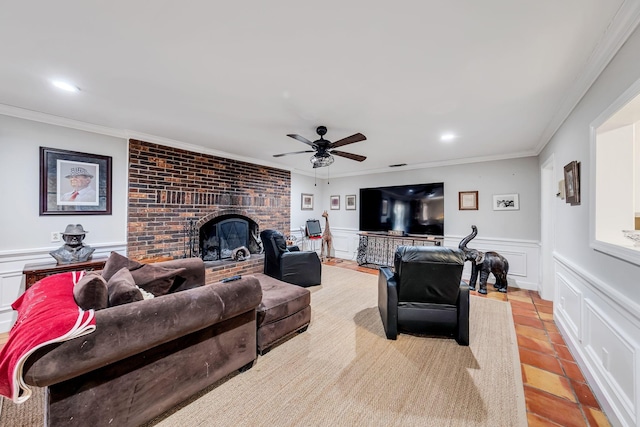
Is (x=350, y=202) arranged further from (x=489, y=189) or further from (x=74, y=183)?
(x=74, y=183)

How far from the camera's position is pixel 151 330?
4.48 ft

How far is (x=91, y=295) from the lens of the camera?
1388 mm

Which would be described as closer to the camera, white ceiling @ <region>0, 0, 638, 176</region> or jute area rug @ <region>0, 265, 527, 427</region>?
white ceiling @ <region>0, 0, 638, 176</region>

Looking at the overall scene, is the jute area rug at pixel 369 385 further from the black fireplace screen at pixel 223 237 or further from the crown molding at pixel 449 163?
the crown molding at pixel 449 163

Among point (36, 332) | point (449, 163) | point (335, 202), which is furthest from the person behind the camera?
point (335, 202)

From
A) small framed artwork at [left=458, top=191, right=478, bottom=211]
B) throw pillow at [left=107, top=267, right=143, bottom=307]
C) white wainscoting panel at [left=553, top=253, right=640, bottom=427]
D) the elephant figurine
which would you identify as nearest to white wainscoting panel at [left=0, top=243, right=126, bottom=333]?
throw pillow at [left=107, top=267, right=143, bottom=307]

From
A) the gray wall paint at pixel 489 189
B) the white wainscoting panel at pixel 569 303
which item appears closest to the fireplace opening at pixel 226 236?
the gray wall paint at pixel 489 189

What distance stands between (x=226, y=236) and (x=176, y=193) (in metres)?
1.21

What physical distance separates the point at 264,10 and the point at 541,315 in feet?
14.2

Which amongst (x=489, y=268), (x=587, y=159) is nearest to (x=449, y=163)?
(x=489, y=268)

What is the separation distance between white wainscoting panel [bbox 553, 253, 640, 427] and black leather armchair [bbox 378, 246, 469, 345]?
0.84 m

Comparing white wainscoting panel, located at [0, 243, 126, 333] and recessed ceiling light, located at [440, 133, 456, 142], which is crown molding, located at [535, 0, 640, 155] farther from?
white wainscoting panel, located at [0, 243, 126, 333]

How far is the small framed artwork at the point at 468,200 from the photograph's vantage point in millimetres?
4629

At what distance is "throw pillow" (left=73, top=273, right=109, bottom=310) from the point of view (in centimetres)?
137
